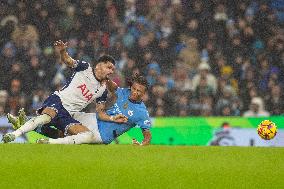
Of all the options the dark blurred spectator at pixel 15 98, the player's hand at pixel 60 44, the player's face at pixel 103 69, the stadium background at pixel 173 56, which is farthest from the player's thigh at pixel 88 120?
the dark blurred spectator at pixel 15 98

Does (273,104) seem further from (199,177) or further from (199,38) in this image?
(199,177)

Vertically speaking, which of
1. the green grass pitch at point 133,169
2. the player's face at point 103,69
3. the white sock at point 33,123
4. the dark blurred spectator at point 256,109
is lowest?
the green grass pitch at point 133,169

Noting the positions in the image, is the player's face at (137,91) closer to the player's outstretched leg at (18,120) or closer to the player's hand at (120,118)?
the player's hand at (120,118)

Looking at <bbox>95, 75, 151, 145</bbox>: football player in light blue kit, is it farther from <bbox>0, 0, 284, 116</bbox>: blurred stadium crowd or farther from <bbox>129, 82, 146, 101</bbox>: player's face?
<bbox>0, 0, 284, 116</bbox>: blurred stadium crowd

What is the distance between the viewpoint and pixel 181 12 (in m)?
15.8

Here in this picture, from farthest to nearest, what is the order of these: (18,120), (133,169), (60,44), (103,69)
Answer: (18,120)
(103,69)
(60,44)
(133,169)

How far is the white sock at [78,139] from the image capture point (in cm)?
928

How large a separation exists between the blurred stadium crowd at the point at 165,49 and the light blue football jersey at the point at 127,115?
148 inches

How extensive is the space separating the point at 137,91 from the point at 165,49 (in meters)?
5.36

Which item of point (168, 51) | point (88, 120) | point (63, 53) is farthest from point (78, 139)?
point (168, 51)

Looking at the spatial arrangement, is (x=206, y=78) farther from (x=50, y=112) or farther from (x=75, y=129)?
(x=50, y=112)

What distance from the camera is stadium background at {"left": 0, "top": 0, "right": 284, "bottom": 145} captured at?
13.9 meters

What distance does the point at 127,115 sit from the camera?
32.7ft

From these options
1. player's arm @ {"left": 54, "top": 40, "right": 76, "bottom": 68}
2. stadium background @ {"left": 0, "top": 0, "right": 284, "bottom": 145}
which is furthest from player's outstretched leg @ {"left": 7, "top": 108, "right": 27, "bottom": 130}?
stadium background @ {"left": 0, "top": 0, "right": 284, "bottom": 145}
